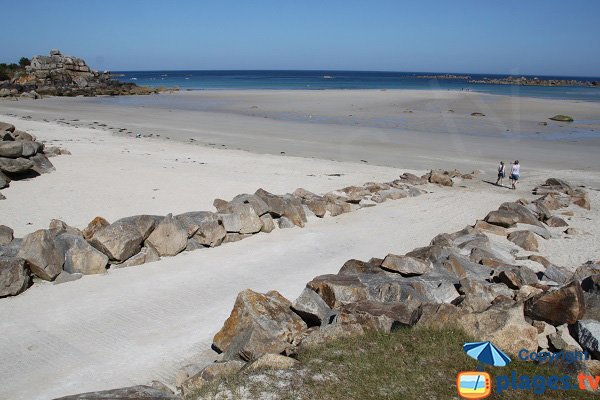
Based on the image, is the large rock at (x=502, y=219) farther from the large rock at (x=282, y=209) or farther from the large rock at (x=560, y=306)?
the large rock at (x=560, y=306)

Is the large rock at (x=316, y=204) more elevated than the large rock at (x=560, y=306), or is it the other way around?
the large rock at (x=560, y=306)

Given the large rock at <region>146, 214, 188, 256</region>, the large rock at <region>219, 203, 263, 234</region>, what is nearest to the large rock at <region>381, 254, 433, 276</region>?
the large rock at <region>219, 203, 263, 234</region>

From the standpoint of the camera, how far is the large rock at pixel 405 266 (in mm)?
9867

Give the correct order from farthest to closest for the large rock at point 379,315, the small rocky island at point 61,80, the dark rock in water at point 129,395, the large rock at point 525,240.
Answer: the small rocky island at point 61,80, the large rock at point 525,240, the large rock at point 379,315, the dark rock in water at point 129,395

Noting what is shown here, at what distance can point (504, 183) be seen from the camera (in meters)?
21.3

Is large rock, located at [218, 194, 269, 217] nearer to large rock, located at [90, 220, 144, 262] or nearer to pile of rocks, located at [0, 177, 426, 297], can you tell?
pile of rocks, located at [0, 177, 426, 297]

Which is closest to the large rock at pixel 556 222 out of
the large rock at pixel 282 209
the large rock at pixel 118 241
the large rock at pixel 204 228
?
the large rock at pixel 282 209

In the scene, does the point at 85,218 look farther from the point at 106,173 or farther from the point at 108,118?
the point at 108,118

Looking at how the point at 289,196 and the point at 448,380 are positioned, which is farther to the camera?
the point at 289,196

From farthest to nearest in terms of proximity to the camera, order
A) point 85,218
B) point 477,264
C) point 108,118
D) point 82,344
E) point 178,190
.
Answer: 1. point 108,118
2. point 178,190
3. point 85,218
4. point 477,264
5. point 82,344

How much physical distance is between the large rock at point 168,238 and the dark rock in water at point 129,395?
581 centimetres

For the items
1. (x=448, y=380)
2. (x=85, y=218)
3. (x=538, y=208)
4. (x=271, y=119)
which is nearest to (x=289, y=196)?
(x=85, y=218)

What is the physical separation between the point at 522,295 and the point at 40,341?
25.1 ft

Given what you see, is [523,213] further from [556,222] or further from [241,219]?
[241,219]
